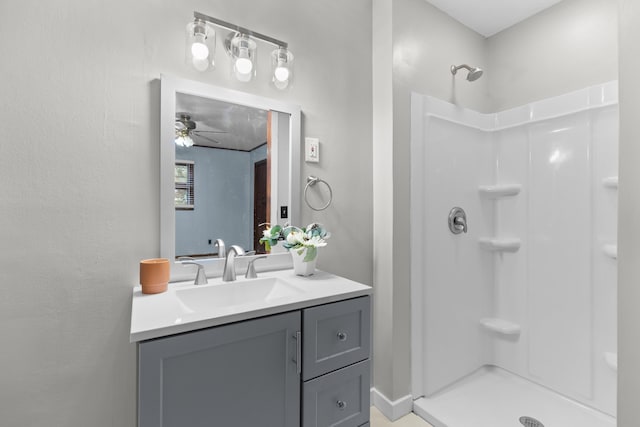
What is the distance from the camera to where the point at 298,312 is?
0.96 metres

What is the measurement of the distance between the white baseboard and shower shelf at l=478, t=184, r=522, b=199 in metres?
1.41

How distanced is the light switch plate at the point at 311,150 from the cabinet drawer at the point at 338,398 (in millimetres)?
980

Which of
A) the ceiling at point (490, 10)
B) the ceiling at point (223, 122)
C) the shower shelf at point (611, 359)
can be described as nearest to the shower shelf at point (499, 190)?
the shower shelf at point (611, 359)

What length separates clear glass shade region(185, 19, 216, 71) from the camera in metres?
1.20

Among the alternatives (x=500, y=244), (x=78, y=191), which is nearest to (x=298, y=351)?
(x=78, y=191)

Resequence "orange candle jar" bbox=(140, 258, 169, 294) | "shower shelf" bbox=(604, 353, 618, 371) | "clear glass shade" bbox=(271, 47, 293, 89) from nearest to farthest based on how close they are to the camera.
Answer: "orange candle jar" bbox=(140, 258, 169, 294)
"clear glass shade" bbox=(271, 47, 293, 89)
"shower shelf" bbox=(604, 353, 618, 371)

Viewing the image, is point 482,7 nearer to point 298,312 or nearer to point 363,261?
point 363,261

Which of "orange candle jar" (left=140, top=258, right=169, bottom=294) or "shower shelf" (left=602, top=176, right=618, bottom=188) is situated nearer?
"orange candle jar" (left=140, top=258, right=169, bottom=294)

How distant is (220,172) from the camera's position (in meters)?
1.33

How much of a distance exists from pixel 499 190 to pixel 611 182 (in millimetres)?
568

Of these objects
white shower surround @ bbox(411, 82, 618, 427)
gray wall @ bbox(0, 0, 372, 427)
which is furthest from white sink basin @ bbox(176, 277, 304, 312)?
white shower surround @ bbox(411, 82, 618, 427)

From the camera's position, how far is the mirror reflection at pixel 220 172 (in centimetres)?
123

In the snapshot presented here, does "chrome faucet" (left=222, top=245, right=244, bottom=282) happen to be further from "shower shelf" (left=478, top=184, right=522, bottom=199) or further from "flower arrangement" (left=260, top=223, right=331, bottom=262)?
"shower shelf" (left=478, top=184, right=522, bottom=199)

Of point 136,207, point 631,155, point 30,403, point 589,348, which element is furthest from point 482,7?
point 30,403
